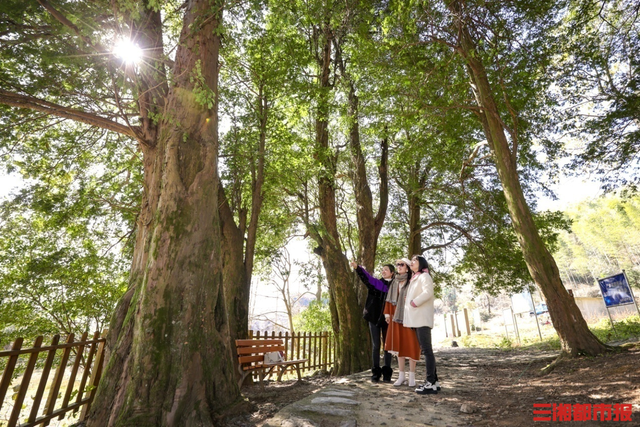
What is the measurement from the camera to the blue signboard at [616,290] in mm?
8703

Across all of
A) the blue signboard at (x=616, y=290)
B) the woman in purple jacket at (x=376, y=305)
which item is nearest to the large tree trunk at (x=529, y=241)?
the woman in purple jacket at (x=376, y=305)

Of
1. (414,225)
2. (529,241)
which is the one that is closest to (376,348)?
(529,241)

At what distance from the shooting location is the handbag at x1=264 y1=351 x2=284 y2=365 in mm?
6398

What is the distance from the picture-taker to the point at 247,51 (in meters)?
8.05

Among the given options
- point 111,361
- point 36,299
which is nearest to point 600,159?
point 111,361

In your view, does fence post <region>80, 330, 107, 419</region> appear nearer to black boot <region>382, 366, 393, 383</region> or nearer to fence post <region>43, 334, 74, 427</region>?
fence post <region>43, 334, 74, 427</region>

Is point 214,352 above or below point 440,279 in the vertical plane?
below

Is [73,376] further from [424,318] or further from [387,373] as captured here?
[424,318]

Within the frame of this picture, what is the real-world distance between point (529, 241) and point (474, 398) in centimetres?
312

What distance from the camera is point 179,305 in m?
3.74

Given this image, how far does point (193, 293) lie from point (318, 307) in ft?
43.2

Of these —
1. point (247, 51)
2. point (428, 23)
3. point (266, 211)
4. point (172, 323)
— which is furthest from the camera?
point (266, 211)

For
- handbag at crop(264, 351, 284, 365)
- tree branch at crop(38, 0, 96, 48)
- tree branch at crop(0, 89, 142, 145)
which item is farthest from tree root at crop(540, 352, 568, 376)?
tree branch at crop(38, 0, 96, 48)

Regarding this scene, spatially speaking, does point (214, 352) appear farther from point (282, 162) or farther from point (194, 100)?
point (282, 162)
